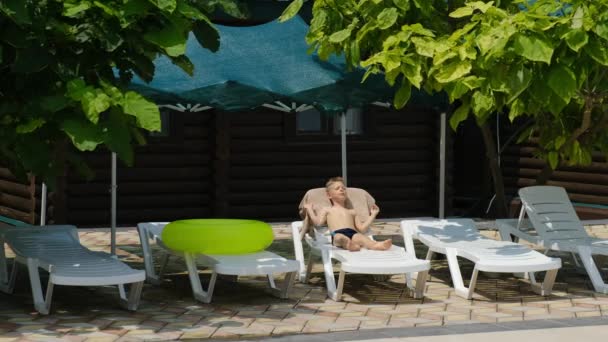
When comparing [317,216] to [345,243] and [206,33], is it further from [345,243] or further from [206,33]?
[206,33]

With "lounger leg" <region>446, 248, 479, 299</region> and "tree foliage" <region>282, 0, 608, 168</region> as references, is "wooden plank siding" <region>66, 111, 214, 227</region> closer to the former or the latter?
"tree foliage" <region>282, 0, 608, 168</region>

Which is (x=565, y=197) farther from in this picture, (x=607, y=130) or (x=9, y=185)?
(x=9, y=185)

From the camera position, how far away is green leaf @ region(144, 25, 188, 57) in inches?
377

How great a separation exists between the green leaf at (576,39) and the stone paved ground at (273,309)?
218 centimetres

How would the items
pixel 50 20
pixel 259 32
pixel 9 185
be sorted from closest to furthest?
pixel 50 20 < pixel 259 32 < pixel 9 185

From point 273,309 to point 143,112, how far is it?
6.91 ft

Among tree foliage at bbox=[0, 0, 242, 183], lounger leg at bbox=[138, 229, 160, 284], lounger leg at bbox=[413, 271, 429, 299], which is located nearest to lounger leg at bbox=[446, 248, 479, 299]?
lounger leg at bbox=[413, 271, 429, 299]

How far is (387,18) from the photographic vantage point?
11.1 metres

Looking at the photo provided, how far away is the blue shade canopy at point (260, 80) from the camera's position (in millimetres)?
11805

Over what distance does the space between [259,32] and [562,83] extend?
13.9ft

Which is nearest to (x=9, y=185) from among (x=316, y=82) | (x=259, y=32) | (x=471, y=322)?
(x=259, y=32)

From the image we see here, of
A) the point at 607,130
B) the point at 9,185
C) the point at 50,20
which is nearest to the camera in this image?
the point at 50,20

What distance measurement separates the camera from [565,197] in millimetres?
12750

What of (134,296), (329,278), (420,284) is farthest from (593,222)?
(134,296)
